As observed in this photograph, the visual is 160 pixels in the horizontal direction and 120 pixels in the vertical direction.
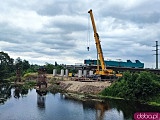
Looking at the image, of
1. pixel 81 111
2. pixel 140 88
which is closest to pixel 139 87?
pixel 140 88

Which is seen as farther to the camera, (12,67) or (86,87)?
(12,67)

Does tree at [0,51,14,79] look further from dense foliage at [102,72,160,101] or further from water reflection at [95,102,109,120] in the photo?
water reflection at [95,102,109,120]

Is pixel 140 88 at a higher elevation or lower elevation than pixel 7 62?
lower

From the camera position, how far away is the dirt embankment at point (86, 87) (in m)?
69.6

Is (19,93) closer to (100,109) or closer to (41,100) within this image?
(41,100)

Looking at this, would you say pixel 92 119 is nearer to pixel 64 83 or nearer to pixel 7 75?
pixel 64 83

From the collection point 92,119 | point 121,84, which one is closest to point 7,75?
point 121,84

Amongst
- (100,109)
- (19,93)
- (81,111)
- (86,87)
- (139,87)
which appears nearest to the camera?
(81,111)

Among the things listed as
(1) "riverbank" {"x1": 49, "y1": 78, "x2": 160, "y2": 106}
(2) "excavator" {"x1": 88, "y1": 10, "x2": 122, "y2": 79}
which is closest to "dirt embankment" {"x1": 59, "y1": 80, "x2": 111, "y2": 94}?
(1) "riverbank" {"x1": 49, "y1": 78, "x2": 160, "y2": 106}

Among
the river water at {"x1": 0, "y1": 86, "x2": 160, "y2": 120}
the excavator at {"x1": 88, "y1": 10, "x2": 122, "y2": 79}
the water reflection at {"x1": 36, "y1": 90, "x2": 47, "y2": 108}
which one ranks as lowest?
the river water at {"x1": 0, "y1": 86, "x2": 160, "y2": 120}

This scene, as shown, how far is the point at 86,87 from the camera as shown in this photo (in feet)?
239

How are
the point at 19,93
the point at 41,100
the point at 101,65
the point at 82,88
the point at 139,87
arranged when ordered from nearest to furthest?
1. the point at 139,87
2. the point at 41,100
3. the point at 19,93
4. the point at 82,88
5. the point at 101,65

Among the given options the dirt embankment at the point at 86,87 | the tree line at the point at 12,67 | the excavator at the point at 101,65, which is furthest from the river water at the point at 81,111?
the tree line at the point at 12,67

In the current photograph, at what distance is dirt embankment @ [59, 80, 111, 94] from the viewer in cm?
6962
